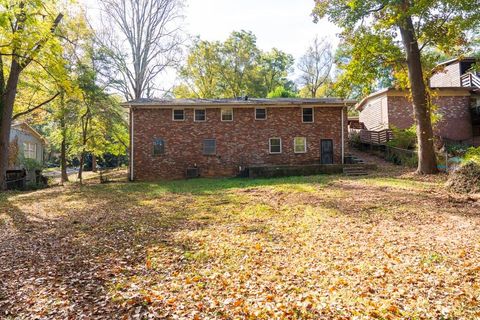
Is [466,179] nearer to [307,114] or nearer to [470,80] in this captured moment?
[307,114]

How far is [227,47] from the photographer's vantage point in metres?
33.5

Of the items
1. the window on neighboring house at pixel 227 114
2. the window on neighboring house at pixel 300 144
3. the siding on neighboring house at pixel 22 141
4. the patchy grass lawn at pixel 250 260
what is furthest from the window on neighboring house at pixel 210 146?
the siding on neighboring house at pixel 22 141

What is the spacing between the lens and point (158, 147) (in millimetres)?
18688

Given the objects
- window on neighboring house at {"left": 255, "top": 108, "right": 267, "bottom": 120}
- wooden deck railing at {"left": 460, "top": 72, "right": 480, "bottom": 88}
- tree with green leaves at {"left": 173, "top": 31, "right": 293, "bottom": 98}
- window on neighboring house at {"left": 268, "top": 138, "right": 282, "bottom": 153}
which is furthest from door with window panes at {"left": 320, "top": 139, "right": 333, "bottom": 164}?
tree with green leaves at {"left": 173, "top": 31, "right": 293, "bottom": 98}

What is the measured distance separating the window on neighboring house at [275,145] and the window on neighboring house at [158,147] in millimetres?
6768

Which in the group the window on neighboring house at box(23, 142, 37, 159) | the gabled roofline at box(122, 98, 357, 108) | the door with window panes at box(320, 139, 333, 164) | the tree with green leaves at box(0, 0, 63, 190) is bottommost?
the door with window panes at box(320, 139, 333, 164)

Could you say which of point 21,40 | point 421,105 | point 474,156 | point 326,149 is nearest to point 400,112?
point 326,149

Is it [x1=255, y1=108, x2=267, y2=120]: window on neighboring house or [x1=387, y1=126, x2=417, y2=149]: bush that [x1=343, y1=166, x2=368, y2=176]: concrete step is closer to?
[x1=387, y1=126, x2=417, y2=149]: bush

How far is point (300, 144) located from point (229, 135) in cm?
463

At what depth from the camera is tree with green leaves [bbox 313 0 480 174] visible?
40.9ft

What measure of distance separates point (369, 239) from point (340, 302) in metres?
2.64

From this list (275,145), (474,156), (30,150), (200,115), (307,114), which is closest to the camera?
(474,156)

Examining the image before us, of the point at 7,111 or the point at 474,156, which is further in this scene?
the point at 7,111

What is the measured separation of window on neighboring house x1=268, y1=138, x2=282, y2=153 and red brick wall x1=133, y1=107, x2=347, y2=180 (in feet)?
0.76
